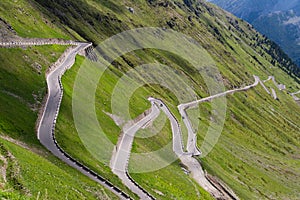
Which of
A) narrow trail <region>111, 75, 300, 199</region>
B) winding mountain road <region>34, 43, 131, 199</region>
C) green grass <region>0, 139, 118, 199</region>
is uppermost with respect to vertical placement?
narrow trail <region>111, 75, 300, 199</region>

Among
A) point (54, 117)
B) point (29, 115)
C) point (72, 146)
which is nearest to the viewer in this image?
point (72, 146)

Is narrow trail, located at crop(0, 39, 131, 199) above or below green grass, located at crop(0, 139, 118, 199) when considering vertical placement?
above

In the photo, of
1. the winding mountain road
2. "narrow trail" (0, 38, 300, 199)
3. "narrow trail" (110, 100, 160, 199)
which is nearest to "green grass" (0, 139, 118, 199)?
the winding mountain road

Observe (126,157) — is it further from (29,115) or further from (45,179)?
(45,179)

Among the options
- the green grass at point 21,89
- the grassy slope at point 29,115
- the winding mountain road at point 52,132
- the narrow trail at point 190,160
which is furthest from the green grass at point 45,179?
the narrow trail at point 190,160

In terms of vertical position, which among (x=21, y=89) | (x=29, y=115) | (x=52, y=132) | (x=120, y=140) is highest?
(x=120, y=140)

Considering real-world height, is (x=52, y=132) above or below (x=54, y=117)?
below

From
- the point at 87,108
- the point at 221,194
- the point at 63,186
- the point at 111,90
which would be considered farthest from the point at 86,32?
the point at 63,186

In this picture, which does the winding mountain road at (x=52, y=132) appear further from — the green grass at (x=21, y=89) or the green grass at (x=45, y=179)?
the green grass at (x=45, y=179)

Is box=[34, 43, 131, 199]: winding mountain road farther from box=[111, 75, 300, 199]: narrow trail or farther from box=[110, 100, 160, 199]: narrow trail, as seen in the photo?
box=[111, 75, 300, 199]: narrow trail

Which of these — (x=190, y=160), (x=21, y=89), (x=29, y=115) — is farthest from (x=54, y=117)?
(x=190, y=160)

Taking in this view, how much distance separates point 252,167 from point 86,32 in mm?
104274

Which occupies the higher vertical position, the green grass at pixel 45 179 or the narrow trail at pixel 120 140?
the narrow trail at pixel 120 140

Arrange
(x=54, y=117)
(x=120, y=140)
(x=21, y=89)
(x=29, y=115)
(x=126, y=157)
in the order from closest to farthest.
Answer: (x=29, y=115), (x=54, y=117), (x=21, y=89), (x=126, y=157), (x=120, y=140)
